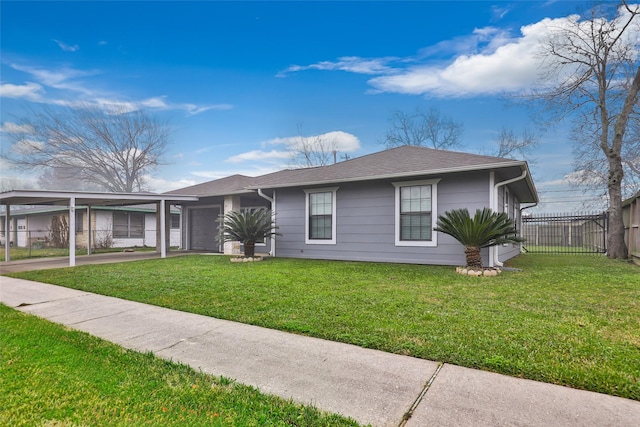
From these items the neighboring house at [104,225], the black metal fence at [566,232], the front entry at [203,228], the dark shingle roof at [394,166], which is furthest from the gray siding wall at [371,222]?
the neighboring house at [104,225]

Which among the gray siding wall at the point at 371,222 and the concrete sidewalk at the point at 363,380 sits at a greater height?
the gray siding wall at the point at 371,222

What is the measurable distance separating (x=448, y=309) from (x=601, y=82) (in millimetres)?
13822

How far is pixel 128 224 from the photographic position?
2041 cm

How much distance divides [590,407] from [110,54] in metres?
19.2

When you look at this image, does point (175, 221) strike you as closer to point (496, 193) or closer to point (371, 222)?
point (371, 222)

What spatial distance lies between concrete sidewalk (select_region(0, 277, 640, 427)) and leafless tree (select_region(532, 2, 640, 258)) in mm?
12971

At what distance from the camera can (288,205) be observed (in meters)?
11.4

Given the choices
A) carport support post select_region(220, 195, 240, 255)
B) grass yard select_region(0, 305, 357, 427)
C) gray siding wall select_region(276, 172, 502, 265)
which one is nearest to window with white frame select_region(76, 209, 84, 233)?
carport support post select_region(220, 195, 240, 255)

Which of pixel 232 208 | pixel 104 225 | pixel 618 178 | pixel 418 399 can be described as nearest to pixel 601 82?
pixel 618 178

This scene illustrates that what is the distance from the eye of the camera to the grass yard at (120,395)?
2023mm

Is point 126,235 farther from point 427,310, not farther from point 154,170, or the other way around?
point 427,310

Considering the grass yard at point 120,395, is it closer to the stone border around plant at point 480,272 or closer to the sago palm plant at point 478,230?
the stone border around plant at point 480,272

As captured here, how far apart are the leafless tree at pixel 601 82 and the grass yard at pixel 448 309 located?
6.61 metres

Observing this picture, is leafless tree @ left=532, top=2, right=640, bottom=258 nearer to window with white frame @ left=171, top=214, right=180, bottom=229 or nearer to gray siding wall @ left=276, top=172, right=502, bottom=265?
gray siding wall @ left=276, top=172, right=502, bottom=265
